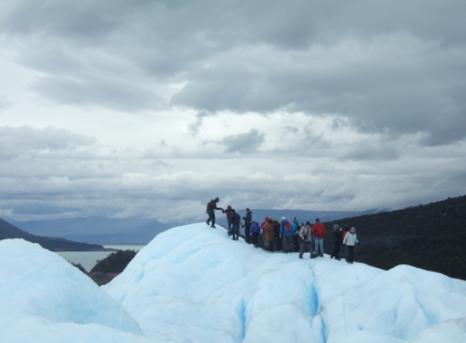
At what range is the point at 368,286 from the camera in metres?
24.4

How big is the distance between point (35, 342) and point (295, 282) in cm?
1478

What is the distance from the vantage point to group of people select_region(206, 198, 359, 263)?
26.9 m

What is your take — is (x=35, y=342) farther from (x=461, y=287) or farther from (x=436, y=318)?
(x=461, y=287)

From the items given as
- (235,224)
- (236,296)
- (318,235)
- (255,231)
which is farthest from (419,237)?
(236,296)

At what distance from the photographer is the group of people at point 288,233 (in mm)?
26922

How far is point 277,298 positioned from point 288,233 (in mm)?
5053

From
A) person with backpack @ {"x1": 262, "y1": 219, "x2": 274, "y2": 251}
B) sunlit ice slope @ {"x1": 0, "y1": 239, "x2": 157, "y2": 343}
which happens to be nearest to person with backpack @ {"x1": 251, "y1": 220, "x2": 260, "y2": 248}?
person with backpack @ {"x1": 262, "y1": 219, "x2": 274, "y2": 251}

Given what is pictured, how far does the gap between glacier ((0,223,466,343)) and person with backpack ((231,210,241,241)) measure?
79 centimetres

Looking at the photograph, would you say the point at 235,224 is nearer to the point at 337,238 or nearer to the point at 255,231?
the point at 255,231

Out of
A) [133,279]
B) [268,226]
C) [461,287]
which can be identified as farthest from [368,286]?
[133,279]

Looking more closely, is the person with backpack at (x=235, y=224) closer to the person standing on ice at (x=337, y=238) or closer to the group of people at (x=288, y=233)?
the group of people at (x=288, y=233)

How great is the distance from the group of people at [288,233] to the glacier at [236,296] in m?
0.79

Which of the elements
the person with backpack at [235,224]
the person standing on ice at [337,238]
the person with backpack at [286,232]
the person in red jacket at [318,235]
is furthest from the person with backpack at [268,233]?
the person standing on ice at [337,238]

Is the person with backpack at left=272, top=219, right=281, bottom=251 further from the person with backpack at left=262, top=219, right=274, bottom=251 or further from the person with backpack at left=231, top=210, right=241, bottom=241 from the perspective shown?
the person with backpack at left=231, top=210, right=241, bottom=241
